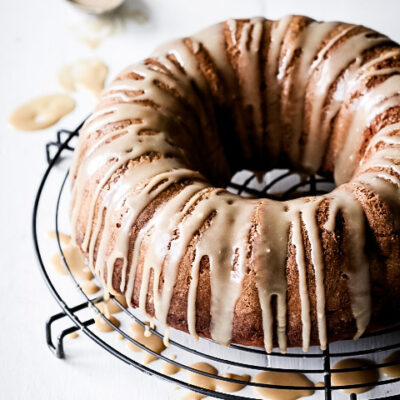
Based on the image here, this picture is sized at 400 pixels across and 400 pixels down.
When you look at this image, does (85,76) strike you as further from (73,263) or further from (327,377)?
(327,377)

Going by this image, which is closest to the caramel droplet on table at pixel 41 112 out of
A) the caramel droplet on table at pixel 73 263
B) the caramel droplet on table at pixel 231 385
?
the caramel droplet on table at pixel 73 263

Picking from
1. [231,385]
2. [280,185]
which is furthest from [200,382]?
[280,185]

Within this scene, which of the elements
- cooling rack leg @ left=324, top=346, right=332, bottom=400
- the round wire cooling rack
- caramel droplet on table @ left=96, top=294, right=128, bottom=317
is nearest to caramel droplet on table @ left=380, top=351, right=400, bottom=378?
the round wire cooling rack

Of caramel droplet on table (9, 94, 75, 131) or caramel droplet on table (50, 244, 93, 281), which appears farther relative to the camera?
caramel droplet on table (9, 94, 75, 131)

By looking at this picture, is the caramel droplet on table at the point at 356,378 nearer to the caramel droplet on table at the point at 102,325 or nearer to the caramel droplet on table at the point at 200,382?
the caramel droplet on table at the point at 200,382

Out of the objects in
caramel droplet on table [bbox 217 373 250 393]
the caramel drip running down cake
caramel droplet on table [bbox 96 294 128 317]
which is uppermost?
the caramel drip running down cake

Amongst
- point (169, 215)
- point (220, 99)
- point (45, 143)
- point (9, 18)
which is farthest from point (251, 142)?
point (9, 18)

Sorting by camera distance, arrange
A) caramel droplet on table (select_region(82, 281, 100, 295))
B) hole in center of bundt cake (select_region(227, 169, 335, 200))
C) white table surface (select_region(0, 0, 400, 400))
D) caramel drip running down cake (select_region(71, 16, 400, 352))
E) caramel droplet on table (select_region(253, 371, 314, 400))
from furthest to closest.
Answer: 1. hole in center of bundt cake (select_region(227, 169, 335, 200))
2. caramel droplet on table (select_region(82, 281, 100, 295))
3. white table surface (select_region(0, 0, 400, 400))
4. caramel droplet on table (select_region(253, 371, 314, 400))
5. caramel drip running down cake (select_region(71, 16, 400, 352))

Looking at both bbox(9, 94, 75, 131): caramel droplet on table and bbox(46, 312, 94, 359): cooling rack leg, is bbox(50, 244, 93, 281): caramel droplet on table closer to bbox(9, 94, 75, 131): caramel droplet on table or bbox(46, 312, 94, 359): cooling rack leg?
bbox(46, 312, 94, 359): cooling rack leg
